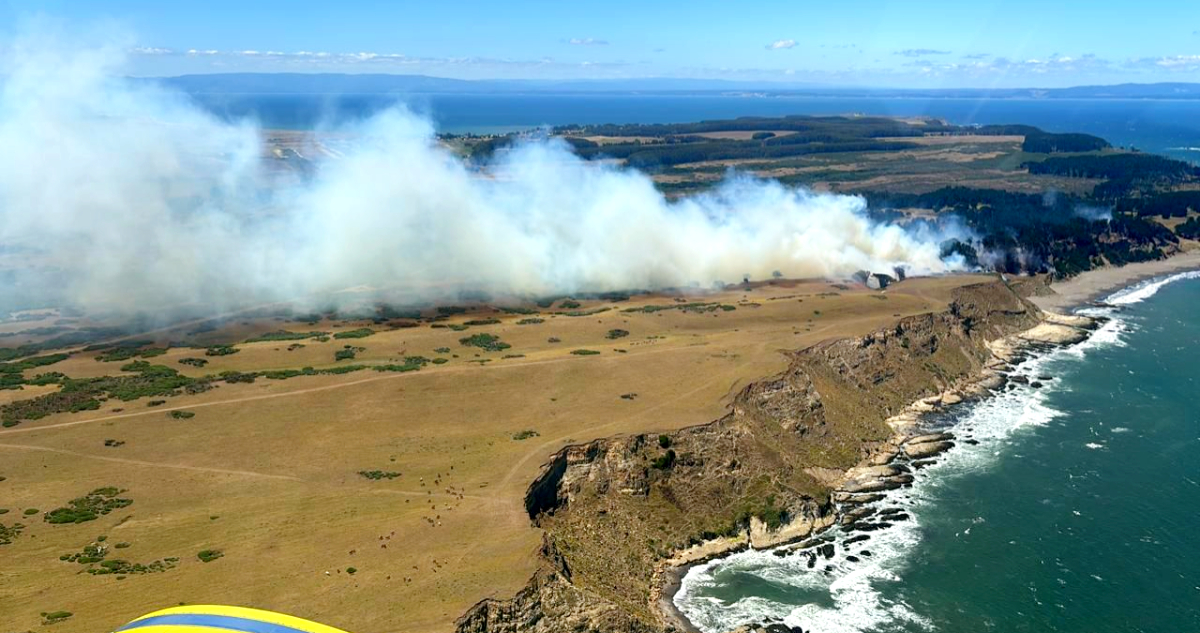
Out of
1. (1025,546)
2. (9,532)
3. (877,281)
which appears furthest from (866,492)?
(9,532)

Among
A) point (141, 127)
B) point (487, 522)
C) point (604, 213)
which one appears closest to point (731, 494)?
point (487, 522)

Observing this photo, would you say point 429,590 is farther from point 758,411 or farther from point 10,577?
point 758,411

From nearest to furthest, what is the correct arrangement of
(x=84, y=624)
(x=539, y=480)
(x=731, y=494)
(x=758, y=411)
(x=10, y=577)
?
1. (x=84, y=624)
2. (x=10, y=577)
3. (x=539, y=480)
4. (x=731, y=494)
5. (x=758, y=411)

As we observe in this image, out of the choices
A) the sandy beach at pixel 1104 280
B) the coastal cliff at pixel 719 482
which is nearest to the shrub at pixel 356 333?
the coastal cliff at pixel 719 482

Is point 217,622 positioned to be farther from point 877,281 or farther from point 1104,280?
point 1104,280

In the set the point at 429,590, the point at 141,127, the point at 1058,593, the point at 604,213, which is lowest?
the point at 1058,593

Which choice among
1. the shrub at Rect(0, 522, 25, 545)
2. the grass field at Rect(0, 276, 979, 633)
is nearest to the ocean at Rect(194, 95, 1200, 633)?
the grass field at Rect(0, 276, 979, 633)

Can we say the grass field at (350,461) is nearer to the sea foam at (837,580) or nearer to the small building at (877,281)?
the sea foam at (837,580)

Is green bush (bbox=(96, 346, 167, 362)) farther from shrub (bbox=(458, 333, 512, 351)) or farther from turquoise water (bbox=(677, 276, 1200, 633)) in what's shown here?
turquoise water (bbox=(677, 276, 1200, 633))
